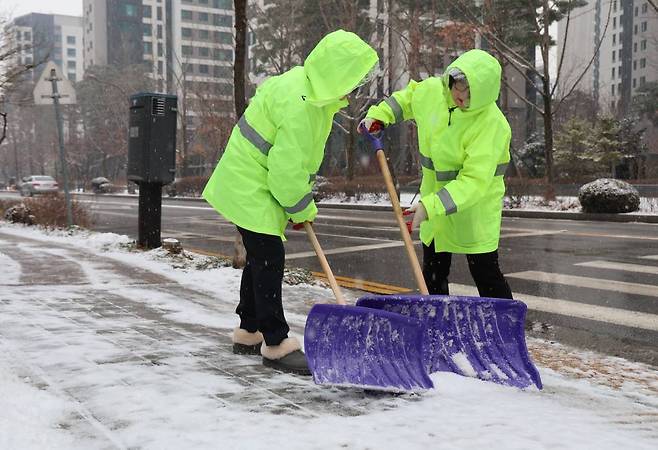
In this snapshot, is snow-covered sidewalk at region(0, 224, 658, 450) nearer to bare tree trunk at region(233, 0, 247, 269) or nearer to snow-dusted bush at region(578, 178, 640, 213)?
bare tree trunk at region(233, 0, 247, 269)

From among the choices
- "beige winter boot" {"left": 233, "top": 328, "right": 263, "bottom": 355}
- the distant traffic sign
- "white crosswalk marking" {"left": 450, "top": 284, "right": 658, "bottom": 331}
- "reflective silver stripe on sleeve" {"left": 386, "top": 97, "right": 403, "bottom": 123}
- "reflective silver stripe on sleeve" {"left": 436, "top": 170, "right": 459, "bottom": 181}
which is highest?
the distant traffic sign

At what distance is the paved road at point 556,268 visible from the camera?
5176 millimetres

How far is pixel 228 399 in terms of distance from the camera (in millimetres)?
3084

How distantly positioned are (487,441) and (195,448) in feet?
3.58

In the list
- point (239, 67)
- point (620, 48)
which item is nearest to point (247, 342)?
point (239, 67)

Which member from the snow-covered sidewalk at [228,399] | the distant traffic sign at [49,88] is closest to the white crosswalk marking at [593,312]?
the snow-covered sidewalk at [228,399]

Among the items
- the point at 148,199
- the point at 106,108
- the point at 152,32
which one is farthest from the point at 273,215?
the point at 152,32

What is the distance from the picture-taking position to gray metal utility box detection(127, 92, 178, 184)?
854 cm

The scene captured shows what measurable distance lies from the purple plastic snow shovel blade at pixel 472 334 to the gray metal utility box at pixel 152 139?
5.79 meters

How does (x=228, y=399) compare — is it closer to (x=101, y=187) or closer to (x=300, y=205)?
(x=300, y=205)

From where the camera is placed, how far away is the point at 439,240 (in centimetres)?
400

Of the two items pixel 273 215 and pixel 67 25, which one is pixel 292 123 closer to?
pixel 273 215

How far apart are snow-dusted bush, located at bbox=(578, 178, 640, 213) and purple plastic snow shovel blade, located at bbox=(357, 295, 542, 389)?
551 inches

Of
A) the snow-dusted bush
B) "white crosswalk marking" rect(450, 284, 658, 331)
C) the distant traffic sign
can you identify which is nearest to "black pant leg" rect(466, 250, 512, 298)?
"white crosswalk marking" rect(450, 284, 658, 331)
